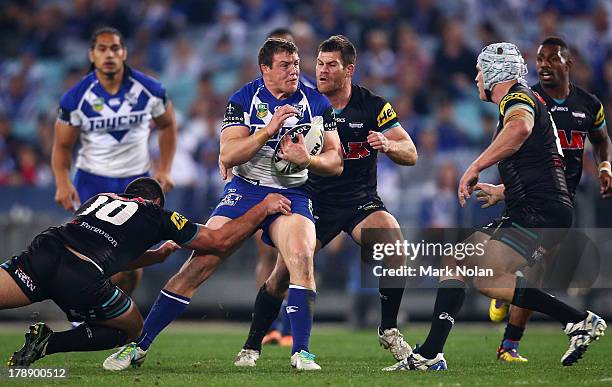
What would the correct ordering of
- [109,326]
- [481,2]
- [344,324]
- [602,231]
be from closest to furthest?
[109,326] → [602,231] → [344,324] → [481,2]

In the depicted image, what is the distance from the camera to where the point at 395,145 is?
27.7ft

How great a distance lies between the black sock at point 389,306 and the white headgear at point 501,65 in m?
1.97

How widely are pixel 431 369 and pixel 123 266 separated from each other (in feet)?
7.94

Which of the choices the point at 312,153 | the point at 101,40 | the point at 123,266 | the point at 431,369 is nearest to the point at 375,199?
the point at 312,153

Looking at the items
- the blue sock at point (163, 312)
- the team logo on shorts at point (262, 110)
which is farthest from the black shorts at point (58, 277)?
the team logo on shorts at point (262, 110)

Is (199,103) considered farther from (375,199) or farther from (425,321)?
(375,199)

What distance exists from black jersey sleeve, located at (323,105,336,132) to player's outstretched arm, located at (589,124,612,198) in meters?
2.79

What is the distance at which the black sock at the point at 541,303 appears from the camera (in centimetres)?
755

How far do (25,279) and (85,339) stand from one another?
0.66m

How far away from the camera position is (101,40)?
1030cm

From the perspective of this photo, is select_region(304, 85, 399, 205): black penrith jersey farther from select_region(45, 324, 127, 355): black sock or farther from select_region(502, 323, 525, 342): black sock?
select_region(45, 324, 127, 355): black sock

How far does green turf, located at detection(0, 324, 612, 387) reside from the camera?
22.0 feet

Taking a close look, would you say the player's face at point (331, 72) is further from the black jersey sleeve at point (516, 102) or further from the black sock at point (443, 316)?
the black sock at point (443, 316)

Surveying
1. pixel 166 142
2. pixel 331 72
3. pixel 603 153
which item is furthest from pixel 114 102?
pixel 603 153
